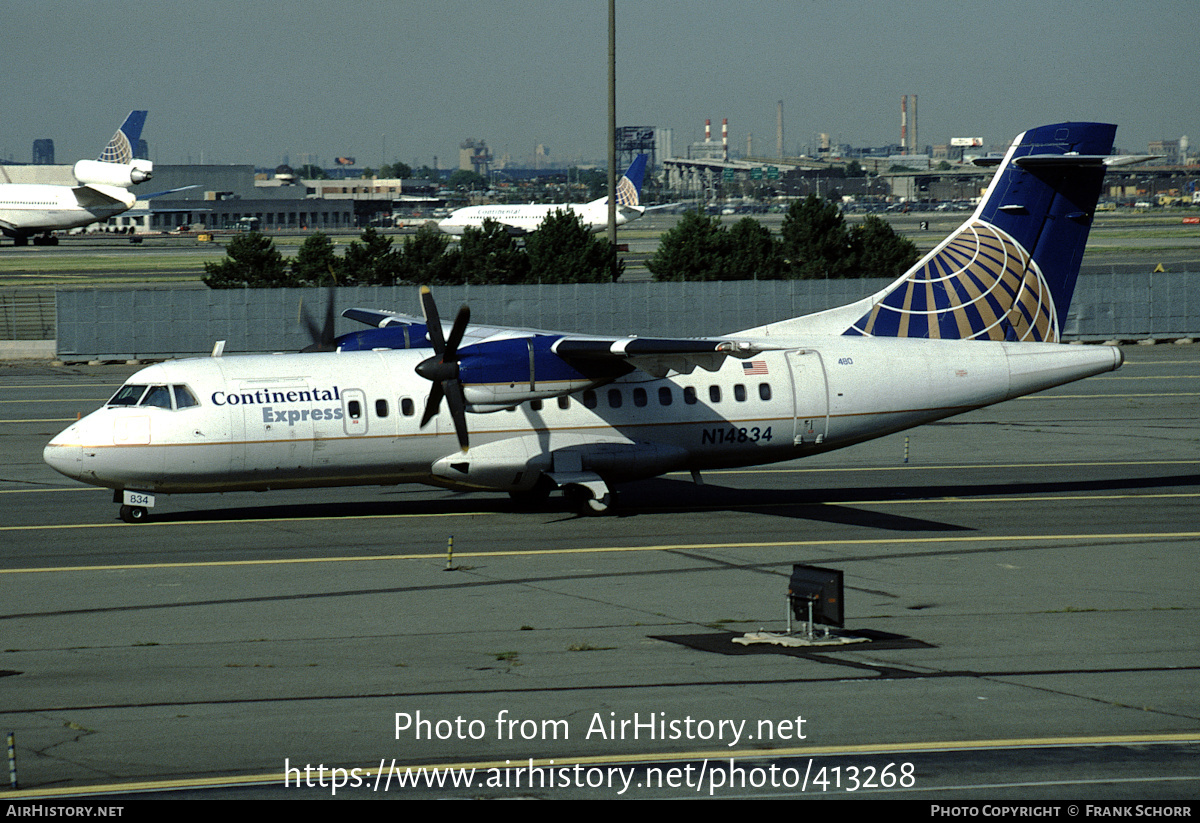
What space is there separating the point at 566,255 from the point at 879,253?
17117 mm

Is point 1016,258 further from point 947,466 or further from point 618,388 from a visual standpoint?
point 618,388

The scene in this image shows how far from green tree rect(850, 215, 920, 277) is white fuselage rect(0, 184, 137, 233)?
225 ft

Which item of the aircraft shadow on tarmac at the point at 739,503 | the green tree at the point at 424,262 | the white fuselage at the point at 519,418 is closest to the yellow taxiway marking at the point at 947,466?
the aircraft shadow on tarmac at the point at 739,503

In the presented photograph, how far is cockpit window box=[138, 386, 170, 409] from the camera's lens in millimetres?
23797

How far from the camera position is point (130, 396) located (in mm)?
23938

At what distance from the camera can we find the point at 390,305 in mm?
54406

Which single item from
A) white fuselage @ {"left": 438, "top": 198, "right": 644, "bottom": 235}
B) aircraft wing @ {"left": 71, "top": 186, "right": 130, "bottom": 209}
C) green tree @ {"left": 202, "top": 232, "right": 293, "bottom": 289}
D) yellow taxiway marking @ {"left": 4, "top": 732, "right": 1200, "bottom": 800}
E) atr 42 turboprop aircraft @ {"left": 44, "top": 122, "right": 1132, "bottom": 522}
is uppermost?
aircraft wing @ {"left": 71, "top": 186, "right": 130, "bottom": 209}

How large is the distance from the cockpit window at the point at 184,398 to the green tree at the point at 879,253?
47.1 metres

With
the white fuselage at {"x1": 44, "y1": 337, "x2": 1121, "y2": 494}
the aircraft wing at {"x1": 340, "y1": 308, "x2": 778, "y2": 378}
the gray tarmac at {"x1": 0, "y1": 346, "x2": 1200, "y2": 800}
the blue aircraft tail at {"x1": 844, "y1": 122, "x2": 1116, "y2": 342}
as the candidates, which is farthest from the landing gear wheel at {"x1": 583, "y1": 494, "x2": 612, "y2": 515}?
the blue aircraft tail at {"x1": 844, "y1": 122, "x2": 1116, "y2": 342}

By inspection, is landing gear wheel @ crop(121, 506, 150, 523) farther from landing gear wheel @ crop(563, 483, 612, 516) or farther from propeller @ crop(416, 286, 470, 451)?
landing gear wheel @ crop(563, 483, 612, 516)

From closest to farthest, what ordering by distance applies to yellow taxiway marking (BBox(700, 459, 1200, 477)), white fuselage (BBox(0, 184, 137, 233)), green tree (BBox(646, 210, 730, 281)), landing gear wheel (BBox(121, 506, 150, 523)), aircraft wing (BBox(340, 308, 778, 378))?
aircraft wing (BBox(340, 308, 778, 378)), landing gear wheel (BBox(121, 506, 150, 523)), yellow taxiway marking (BBox(700, 459, 1200, 477)), green tree (BBox(646, 210, 730, 281)), white fuselage (BBox(0, 184, 137, 233))

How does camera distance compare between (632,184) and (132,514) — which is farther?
(632,184)

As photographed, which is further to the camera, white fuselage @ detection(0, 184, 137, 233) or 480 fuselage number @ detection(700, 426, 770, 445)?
white fuselage @ detection(0, 184, 137, 233)

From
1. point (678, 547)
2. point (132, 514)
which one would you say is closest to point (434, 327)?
point (678, 547)
